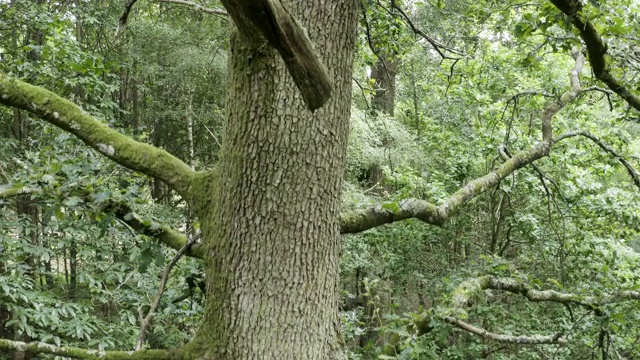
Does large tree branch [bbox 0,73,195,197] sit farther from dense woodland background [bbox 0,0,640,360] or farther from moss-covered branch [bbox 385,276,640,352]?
moss-covered branch [bbox 385,276,640,352]

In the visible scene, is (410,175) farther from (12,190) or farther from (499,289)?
(12,190)

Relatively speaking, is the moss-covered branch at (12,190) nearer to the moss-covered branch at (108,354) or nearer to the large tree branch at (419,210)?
the moss-covered branch at (108,354)

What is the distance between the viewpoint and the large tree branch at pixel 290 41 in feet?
3.71

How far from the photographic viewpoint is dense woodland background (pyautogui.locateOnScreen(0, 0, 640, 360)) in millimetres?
3765

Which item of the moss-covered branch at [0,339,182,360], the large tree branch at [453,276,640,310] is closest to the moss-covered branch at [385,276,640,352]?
the large tree branch at [453,276,640,310]

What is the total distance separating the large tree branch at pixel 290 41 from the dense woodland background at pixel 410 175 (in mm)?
1503

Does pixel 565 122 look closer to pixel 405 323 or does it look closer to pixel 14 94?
pixel 405 323

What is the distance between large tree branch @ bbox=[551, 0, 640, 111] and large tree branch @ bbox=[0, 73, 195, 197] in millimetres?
1590

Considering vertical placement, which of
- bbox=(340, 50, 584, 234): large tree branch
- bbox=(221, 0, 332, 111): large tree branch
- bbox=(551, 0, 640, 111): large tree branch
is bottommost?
bbox=(340, 50, 584, 234): large tree branch

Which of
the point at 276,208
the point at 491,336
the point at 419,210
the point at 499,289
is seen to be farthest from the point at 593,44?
the point at 276,208

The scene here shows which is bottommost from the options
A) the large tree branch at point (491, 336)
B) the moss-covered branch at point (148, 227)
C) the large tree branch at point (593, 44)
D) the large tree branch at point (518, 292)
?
the large tree branch at point (491, 336)

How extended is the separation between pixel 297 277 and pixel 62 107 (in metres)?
1.04

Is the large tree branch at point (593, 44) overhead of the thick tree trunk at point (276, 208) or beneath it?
overhead

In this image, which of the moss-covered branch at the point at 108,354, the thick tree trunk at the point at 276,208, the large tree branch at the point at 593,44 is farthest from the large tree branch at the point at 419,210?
the moss-covered branch at the point at 108,354
